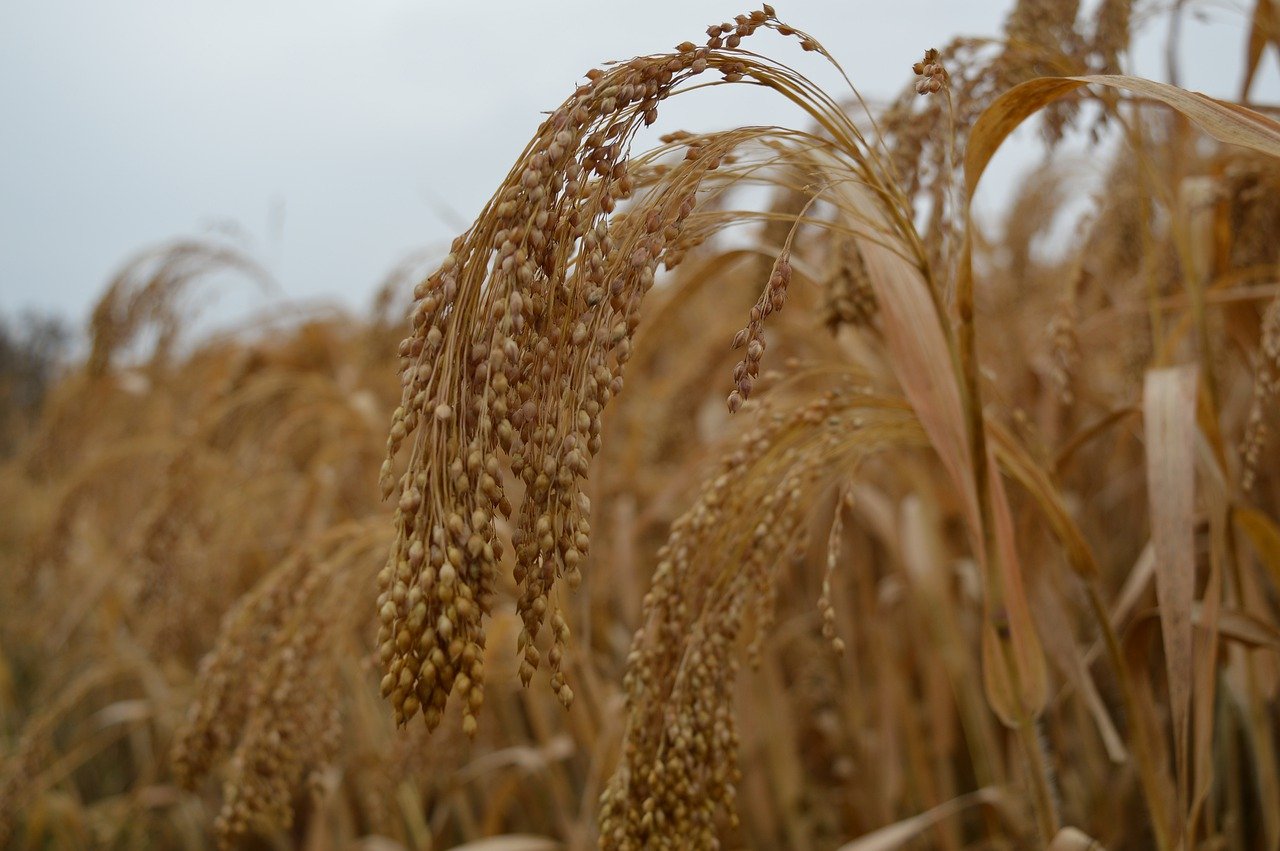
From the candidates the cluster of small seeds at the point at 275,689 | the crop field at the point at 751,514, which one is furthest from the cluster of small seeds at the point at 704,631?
the cluster of small seeds at the point at 275,689

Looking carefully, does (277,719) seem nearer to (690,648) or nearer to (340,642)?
(340,642)

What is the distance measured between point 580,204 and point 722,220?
0.28m

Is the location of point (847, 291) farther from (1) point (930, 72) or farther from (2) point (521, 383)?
(2) point (521, 383)

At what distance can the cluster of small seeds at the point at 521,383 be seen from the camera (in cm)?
74

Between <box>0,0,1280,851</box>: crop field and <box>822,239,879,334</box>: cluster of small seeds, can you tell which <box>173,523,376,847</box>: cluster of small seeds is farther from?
<box>822,239,879,334</box>: cluster of small seeds

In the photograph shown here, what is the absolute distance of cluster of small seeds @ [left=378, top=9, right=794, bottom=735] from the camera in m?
0.74

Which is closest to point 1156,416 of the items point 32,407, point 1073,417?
point 1073,417

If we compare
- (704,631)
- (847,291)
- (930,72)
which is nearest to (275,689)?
(704,631)

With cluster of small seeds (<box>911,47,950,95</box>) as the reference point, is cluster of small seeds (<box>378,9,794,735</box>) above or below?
below

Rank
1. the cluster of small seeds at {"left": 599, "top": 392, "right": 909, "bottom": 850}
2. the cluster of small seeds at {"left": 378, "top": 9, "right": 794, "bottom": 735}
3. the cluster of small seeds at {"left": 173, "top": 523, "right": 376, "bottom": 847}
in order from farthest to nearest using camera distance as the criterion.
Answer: the cluster of small seeds at {"left": 173, "top": 523, "right": 376, "bottom": 847} < the cluster of small seeds at {"left": 599, "top": 392, "right": 909, "bottom": 850} < the cluster of small seeds at {"left": 378, "top": 9, "right": 794, "bottom": 735}

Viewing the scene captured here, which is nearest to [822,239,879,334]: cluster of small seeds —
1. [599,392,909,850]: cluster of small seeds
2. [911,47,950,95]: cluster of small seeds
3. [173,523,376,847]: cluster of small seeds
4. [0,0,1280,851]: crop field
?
[0,0,1280,851]: crop field

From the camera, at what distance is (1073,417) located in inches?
98.3

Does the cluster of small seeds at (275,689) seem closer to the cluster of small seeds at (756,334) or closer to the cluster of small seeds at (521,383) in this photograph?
the cluster of small seeds at (521,383)

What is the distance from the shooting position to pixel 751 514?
3.96 feet
